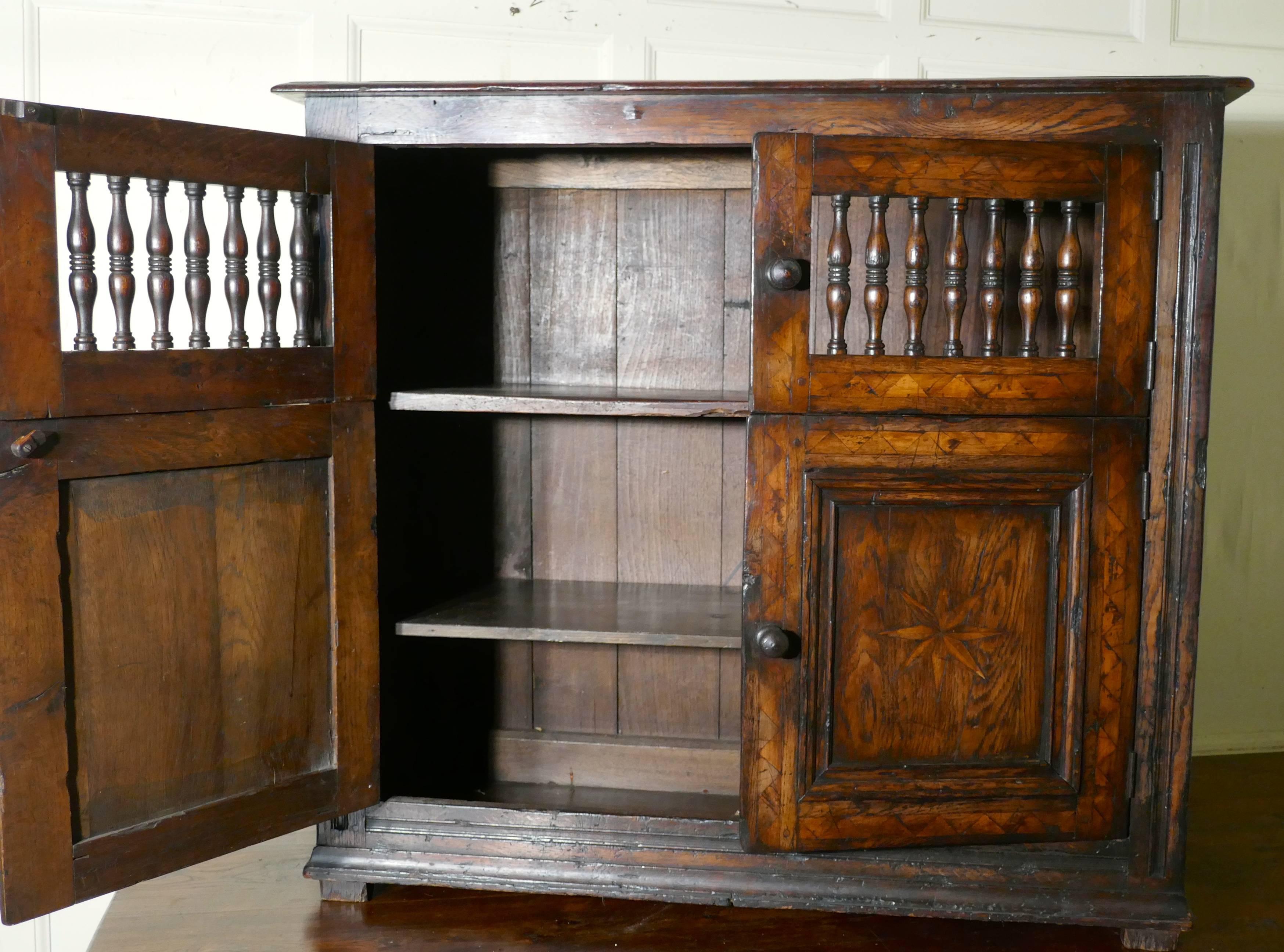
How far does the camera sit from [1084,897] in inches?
66.0

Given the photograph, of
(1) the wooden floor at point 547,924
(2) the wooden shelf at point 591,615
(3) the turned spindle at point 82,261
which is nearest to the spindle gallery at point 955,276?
(2) the wooden shelf at point 591,615

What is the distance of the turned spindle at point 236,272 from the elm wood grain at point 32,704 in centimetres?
32

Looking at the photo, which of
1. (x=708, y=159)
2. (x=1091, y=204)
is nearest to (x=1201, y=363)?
(x=1091, y=204)

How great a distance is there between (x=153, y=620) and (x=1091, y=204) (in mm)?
1541

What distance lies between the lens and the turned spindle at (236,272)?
163 centimetres

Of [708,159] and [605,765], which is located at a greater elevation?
[708,159]

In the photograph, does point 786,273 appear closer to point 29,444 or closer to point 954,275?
point 954,275

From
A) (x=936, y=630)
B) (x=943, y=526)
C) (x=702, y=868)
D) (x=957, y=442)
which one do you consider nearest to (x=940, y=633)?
(x=936, y=630)

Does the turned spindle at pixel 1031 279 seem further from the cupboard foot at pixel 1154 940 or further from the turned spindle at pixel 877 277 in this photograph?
the cupboard foot at pixel 1154 940

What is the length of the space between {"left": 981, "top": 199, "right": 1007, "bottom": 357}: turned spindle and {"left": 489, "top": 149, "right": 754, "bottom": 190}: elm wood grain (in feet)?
1.88

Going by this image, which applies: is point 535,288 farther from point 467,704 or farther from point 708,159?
point 467,704

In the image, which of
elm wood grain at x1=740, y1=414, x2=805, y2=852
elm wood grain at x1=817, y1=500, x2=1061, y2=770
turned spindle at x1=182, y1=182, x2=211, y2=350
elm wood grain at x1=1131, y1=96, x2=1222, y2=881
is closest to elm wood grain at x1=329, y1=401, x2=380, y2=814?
turned spindle at x1=182, y1=182, x2=211, y2=350

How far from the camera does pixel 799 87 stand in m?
1.61

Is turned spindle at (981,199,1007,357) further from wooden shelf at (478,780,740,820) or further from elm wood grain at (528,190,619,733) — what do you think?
wooden shelf at (478,780,740,820)
